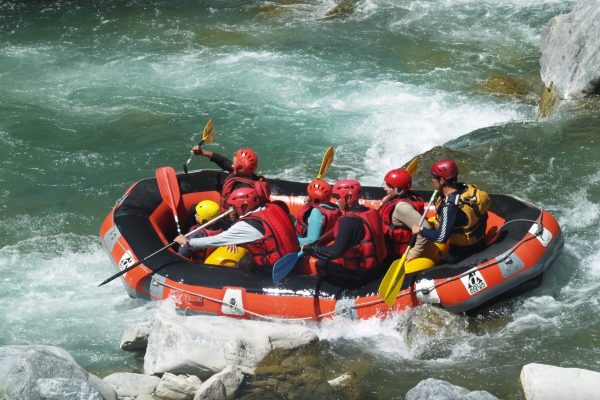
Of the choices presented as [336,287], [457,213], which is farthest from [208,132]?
[457,213]

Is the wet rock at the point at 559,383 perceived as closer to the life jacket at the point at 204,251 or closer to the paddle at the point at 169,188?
the life jacket at the point at 204,251

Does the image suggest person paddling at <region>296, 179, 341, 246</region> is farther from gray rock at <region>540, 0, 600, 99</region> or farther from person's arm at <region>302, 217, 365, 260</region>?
gray rock at <region>540, 0, 600, 99</region>

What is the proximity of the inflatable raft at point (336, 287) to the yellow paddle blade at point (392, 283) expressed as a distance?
0.31 metres

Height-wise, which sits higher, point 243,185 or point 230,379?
point 243,185

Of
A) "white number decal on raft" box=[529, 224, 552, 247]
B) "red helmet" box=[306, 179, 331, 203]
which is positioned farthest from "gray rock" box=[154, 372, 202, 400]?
"white number decal on raft" box=[529, 224, 552, 247]

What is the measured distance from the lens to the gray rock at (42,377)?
556cm

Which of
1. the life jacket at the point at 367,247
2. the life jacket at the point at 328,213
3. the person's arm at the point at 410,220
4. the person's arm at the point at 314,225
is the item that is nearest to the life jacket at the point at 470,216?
the person's arm at the point at 410,220

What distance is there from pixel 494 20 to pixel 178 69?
6.00 m

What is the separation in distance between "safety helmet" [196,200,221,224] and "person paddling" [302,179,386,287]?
1.20 metres

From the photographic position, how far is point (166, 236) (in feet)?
28.2

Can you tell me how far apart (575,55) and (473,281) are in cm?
598

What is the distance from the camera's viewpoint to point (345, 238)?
273 inches

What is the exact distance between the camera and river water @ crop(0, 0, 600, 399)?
7.26 m

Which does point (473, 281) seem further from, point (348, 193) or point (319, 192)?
point (319, 192)
